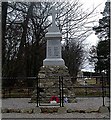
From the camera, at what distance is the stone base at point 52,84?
1332 centimetres

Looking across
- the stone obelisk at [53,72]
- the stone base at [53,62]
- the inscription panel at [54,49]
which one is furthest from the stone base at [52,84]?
the inscription panel at [54,49]

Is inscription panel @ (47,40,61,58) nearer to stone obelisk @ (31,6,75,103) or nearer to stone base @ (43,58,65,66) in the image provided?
stone obelisk @ (31,6,75,103)

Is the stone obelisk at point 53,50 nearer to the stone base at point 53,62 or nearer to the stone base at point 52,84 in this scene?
the stone base at point 53,62

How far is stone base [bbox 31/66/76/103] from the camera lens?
13.3 meters

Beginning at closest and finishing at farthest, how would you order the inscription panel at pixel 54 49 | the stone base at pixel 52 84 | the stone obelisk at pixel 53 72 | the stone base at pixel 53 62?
the stone base at pixel 52 84 < the stone obelisk at pixel 53 72 < the stone base at pixel 53 62 < the inscription panel at pixel 54 49

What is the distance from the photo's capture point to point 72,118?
8.19 meters

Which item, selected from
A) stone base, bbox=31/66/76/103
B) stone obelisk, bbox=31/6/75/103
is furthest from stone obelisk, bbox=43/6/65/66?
stone base, bbox=31/66/76/103

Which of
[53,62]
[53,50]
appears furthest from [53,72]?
[53,50]

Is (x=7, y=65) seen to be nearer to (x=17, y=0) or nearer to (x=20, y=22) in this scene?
(x=20, y=22)

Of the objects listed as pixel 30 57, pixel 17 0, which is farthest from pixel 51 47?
pixel 30 57

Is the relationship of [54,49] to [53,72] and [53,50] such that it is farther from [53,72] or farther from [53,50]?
[53,72]

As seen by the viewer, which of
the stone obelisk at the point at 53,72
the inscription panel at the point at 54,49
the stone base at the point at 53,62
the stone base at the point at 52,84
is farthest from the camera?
the inscription panel at the point at 54,49

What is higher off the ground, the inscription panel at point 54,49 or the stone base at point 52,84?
the inscription panel at point 54,49

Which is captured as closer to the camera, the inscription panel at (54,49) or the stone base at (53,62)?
the stone base at (53,62)
